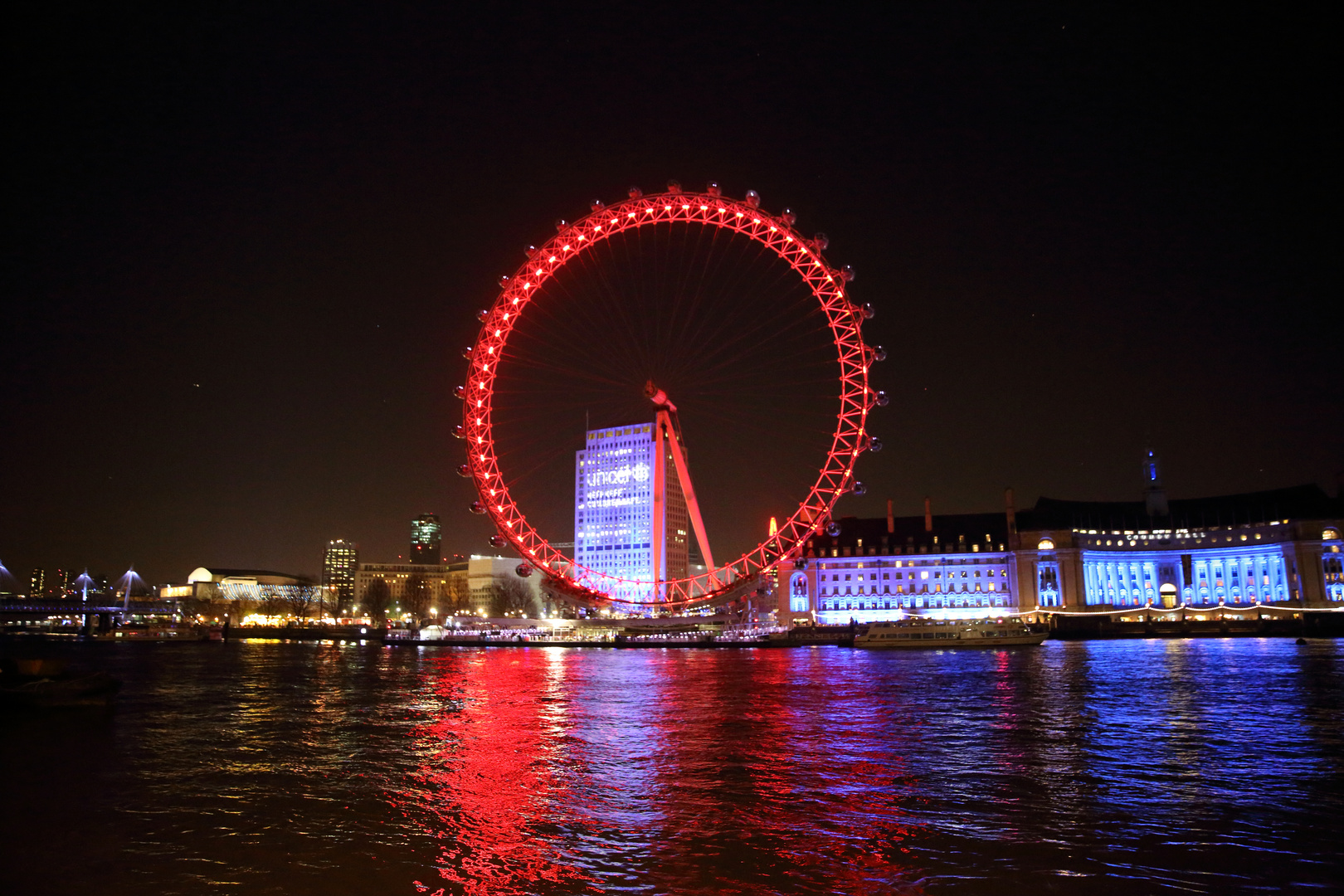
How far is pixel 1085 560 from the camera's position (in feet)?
395

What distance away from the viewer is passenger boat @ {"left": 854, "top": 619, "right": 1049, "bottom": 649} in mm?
81625

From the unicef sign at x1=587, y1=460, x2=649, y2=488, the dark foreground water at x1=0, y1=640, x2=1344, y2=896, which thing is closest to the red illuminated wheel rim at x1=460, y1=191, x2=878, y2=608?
the dark foreground water at x1=0, y1=640, x2=1344, y2=896

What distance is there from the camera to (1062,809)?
14.4m

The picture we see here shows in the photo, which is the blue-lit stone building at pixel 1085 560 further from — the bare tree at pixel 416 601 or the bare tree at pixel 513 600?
the bare tree at pixel 416 601

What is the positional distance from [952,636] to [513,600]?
108 metres

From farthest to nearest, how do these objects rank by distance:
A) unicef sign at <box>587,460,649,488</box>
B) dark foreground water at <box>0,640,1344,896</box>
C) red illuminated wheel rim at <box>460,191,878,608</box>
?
unicef sign at <box>587,460,649,488</box> < red illuminated wheel rim at <box>460,191,878,608</box> < dark foreground water at <box>0,640,1344,896</box>

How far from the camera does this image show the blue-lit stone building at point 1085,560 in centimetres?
11244

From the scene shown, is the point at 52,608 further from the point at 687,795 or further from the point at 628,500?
the point at 687,795

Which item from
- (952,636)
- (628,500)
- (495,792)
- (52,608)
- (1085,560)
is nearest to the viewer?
(495,792)

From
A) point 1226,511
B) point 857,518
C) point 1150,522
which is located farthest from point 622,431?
point 1226,511

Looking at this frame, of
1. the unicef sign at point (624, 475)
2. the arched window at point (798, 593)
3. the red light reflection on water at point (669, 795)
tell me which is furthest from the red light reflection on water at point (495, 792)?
the arched window at point (798, 593)

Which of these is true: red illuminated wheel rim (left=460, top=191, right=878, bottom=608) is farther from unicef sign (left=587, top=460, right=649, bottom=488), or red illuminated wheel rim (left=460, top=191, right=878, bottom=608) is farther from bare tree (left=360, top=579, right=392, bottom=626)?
bare tree (left=360, top=579, right=392, bottom=626)

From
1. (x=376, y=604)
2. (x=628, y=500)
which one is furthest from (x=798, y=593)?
(x=376, y=604)

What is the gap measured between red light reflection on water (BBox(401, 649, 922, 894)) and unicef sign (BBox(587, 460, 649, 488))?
88640 mm
